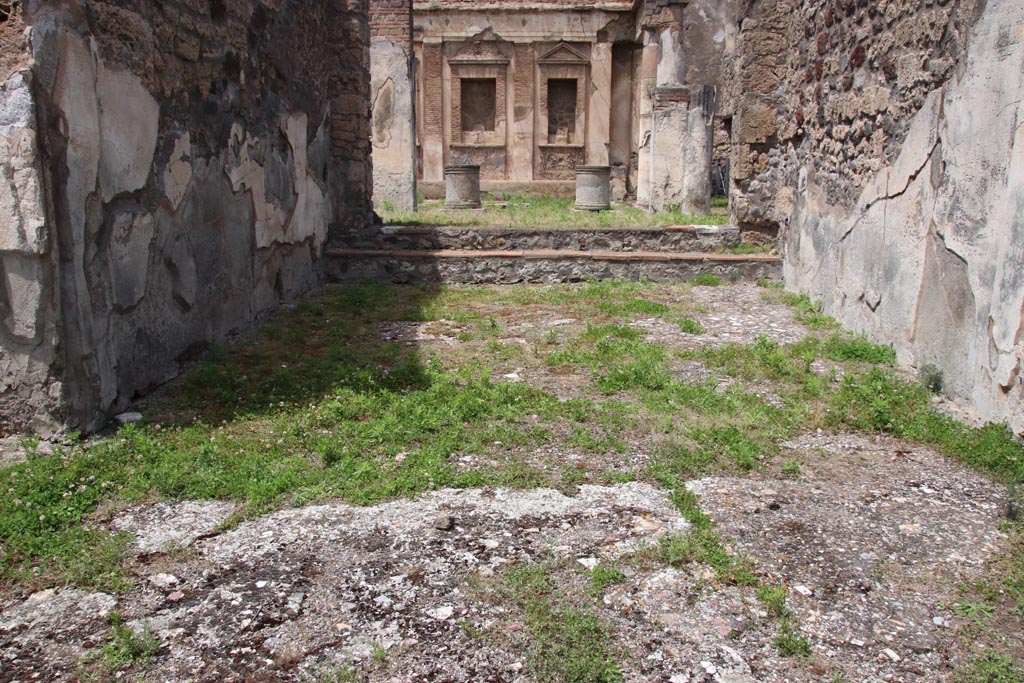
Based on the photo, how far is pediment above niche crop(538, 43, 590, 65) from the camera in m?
20.0

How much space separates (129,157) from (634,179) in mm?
→ 17222

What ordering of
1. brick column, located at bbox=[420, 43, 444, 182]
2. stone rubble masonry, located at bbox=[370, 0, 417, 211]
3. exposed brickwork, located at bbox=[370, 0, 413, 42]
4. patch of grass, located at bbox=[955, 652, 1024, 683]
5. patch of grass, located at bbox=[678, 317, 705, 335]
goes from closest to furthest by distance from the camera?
patch of grass, located at bbox=[955, 652, 1024, 683] → patch of grass, located at bbox=[678, 317, 705, 335] → exposed brickwork, located at bbox=[370, 0, 413, 42] → stone rubble masonry, located at bbox=[370, 0, 417, 211] → brick column, located at bbox=[420, 43, 444, 182]

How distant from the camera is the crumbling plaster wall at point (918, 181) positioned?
3654 millimetres

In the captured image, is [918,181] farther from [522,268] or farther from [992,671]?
[522,268]

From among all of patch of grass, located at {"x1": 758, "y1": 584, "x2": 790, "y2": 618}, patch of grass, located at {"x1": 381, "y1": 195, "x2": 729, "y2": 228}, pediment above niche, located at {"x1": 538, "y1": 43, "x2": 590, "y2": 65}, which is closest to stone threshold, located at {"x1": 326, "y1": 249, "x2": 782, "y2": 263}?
patch of grass, located at {"x1": 381, "y1": 195, "x2": 729, "y2": 228}

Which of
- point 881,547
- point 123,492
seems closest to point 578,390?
point 881,547

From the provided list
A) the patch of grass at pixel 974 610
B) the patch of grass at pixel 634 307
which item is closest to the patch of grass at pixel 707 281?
the patch of grass at pixel 634 307

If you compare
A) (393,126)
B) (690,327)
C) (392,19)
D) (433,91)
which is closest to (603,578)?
(690,327)

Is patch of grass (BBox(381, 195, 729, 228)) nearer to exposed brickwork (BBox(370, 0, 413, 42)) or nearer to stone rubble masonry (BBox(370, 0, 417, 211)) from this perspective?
stone rubble masonry (BBox(370, 0, 417, 211))

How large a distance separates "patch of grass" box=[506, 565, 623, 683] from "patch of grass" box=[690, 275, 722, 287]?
228 inches

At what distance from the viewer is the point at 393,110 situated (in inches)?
533

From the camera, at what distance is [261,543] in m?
2.70

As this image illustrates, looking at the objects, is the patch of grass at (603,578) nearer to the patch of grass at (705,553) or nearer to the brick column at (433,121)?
the patch of grass at (705,553)

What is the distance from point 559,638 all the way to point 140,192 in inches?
124
